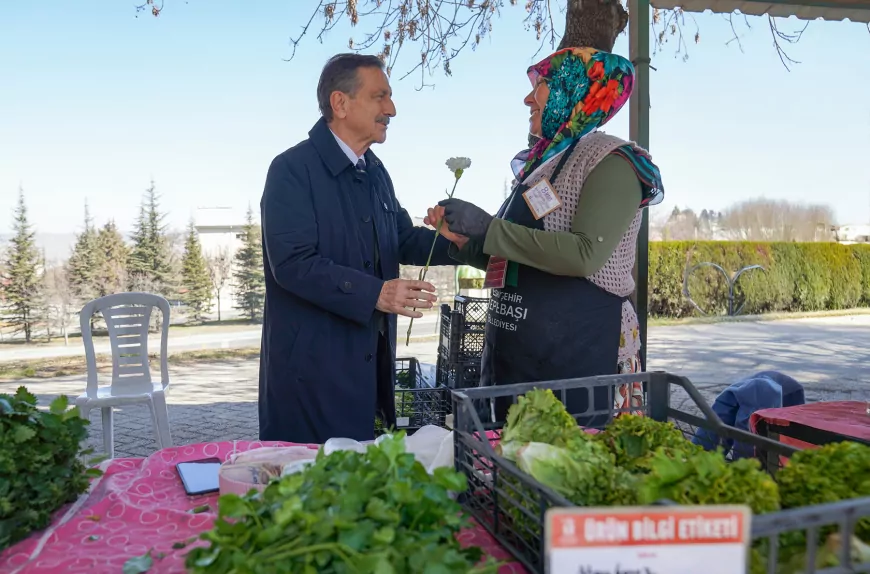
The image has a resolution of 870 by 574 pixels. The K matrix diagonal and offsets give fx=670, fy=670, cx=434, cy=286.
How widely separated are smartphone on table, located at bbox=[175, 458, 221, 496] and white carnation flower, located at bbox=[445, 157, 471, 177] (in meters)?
1.07

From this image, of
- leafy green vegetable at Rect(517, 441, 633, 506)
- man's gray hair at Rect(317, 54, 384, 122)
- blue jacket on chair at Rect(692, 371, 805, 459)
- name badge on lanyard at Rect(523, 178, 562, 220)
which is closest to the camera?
leafy green vegetable at Rect(517, 441, 633, 506)

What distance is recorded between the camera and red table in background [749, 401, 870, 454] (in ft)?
6.30

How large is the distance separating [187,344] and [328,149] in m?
10.7

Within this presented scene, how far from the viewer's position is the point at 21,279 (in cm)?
1197

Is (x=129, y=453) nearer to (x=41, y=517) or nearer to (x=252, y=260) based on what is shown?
(x=41, y=517)

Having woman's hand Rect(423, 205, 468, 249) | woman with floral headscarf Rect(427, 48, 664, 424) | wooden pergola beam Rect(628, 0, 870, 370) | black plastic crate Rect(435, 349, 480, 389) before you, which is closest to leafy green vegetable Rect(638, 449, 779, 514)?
woman with floral headscarf Rect(427, 48, 664, 424)

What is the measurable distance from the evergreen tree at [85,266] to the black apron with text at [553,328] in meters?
12.8

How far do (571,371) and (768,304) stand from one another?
16299 mm

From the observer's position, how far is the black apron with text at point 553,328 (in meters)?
2.00

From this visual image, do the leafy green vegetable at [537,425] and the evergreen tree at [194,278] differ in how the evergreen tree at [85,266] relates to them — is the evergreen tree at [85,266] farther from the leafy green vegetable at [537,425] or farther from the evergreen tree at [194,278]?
the leafy green vegetable at [537,425]

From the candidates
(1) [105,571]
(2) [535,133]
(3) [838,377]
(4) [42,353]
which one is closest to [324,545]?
(1) [105,571]

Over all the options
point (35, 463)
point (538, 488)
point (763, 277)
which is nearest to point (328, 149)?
point (35, 463)

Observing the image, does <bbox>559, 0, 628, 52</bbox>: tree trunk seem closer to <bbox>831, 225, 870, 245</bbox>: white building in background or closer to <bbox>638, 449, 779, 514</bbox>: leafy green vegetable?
<bbox>638, 449, 779, 514</bbox>: leafy green vegetable

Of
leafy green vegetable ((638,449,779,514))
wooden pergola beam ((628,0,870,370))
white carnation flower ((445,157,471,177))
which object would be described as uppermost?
wooden pergola beam ((628,0,870,370))
